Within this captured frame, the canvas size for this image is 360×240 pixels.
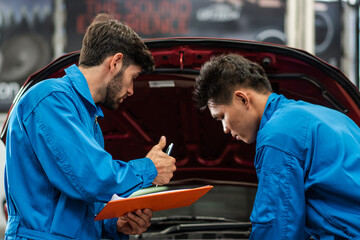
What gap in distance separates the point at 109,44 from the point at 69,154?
48 centimetres

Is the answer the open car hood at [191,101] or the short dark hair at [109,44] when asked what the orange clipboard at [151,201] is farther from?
the open car hood at [191,101]

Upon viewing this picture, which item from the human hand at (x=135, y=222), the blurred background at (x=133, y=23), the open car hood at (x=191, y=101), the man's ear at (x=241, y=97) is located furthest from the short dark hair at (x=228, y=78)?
the blurred background at (x=133, y=23)

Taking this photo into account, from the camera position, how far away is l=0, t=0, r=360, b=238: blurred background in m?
5.53

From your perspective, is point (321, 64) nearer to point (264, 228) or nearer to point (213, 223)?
point (264, 228)

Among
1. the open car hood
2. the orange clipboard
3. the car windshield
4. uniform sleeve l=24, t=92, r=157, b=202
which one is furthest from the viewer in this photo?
the car windshield

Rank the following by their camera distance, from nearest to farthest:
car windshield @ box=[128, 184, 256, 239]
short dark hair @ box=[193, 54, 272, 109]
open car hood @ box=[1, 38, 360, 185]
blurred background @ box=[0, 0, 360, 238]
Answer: short dark hair @ box=[193, 54, 272, 109]
open car hood @ box=[1, 38, 360, 185]
car windshield @ box=[128, 184, 256, 239]
blurred background @ box=[0, 0, 360, 238]

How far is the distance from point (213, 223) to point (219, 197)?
0.78 feet

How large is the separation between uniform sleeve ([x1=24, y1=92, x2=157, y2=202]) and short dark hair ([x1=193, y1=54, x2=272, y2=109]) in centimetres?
54

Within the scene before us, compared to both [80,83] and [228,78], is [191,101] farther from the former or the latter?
[80,83]

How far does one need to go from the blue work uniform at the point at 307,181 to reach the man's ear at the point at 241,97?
25cm

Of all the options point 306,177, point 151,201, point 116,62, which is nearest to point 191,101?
point 116,62

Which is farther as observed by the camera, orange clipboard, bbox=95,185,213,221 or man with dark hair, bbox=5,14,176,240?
orange clipboard, bbox=95,185,213,221

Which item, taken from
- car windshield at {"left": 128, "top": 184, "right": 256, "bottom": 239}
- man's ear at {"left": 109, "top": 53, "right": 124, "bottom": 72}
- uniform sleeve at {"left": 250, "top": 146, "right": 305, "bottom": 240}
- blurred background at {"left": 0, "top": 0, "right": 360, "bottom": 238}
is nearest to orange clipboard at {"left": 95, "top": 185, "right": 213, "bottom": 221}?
uniform sleeve at {"left": 250, "top": 146, "right": 305, "bottom": 240}

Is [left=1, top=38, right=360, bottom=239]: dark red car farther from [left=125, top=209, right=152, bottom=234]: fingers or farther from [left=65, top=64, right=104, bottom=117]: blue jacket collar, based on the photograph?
[left=125, top=209, right=152, bottom=234]: fingers
